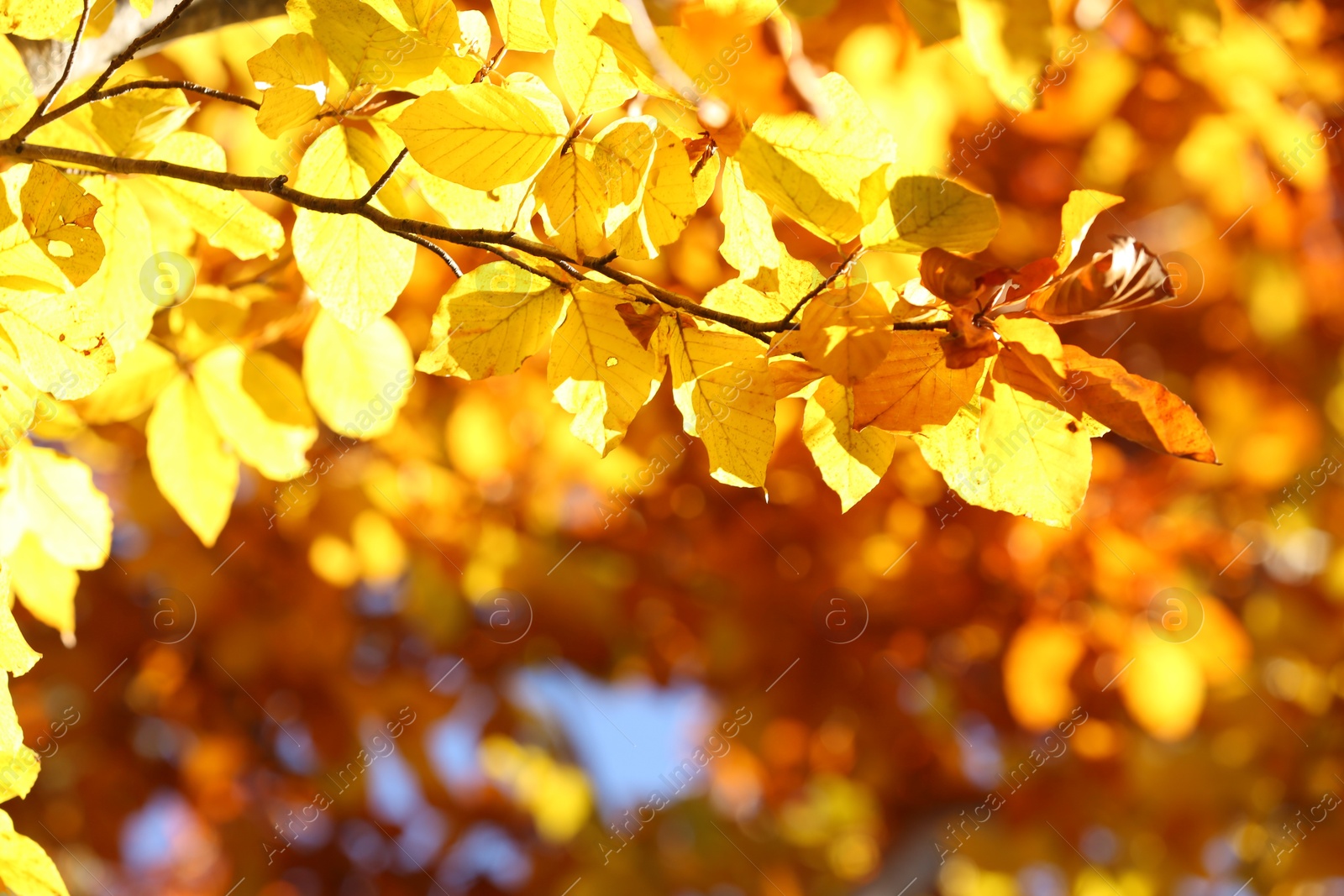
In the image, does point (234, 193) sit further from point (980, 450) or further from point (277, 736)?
point (277, 736)

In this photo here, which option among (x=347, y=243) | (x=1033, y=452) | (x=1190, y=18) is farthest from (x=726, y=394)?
(x=1190, y=18)

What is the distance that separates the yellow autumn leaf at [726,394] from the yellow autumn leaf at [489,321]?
0.08 metres

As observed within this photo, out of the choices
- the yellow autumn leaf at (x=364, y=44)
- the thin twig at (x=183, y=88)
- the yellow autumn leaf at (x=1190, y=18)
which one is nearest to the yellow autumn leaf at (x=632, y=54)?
the yellow autumn leaf at (x=364, y=44)

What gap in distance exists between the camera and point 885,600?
210 centimetres

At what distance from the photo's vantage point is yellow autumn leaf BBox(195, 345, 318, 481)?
2.80 feet

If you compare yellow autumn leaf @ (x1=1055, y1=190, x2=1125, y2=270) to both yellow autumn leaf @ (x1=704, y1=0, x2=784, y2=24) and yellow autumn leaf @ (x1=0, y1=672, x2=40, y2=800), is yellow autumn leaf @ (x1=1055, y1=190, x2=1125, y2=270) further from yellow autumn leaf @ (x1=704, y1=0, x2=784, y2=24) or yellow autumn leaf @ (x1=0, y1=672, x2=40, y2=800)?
yellow autumn leaf @ (x1=0, y1=672, x2=40, y2=800)

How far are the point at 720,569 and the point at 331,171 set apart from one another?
1.64m

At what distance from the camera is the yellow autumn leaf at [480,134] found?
0.46 m

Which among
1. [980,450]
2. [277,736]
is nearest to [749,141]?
[980,450]

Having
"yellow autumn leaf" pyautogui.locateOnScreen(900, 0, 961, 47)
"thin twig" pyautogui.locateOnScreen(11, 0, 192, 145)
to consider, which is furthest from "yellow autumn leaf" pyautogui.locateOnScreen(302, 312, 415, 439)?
"yellow autumn leaf" pyautogui.locateOnScreen(900, 0, 961, 47)

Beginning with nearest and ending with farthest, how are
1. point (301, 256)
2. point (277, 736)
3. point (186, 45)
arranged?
point (301, 256)
point (186, 45)
point (277, 736)

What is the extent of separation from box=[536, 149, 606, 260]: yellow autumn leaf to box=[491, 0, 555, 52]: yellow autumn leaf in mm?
82

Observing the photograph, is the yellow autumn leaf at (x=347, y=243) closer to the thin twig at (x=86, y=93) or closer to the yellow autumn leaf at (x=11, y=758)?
the thin twig at (x=86, y=93)

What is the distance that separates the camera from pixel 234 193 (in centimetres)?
68
